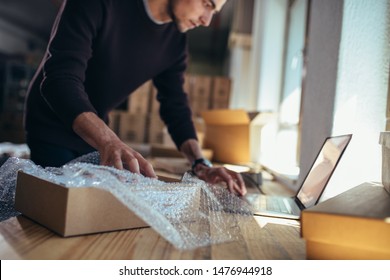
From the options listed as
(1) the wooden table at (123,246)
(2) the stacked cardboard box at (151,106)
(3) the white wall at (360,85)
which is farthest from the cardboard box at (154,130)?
(1) the wooden table at (123,246)

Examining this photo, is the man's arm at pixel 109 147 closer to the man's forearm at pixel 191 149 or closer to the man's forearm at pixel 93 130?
the man's forearm at pixel 93 130

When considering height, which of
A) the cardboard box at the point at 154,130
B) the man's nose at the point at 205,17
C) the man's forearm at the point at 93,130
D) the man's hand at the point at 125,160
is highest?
the man's nose at the point at 205,17

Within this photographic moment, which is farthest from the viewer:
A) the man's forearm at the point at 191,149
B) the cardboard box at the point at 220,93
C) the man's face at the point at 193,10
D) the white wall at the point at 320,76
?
the cardboard box at the point at 220,93

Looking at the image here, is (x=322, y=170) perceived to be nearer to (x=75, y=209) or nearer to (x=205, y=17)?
(x=75, y=209)

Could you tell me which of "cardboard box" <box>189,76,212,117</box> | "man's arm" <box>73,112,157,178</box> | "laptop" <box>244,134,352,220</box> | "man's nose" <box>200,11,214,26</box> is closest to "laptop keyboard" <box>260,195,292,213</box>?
"laptop" <box>244,134,352,220</box>

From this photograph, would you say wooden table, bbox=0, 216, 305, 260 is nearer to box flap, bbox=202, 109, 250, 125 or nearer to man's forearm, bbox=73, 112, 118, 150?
man's forearm, bbox=73, 112, 118, 150

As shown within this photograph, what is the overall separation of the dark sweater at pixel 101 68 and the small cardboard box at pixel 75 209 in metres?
0.30

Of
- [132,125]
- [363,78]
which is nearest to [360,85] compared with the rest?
[363,78]

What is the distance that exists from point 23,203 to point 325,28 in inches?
38.8

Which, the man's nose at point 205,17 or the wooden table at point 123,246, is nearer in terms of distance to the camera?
the wooden table at point 123,246

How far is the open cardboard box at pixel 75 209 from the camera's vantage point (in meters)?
0.58

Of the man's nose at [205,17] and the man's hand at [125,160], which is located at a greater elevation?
the man's nose at [205,17]

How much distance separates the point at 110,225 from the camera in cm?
63
